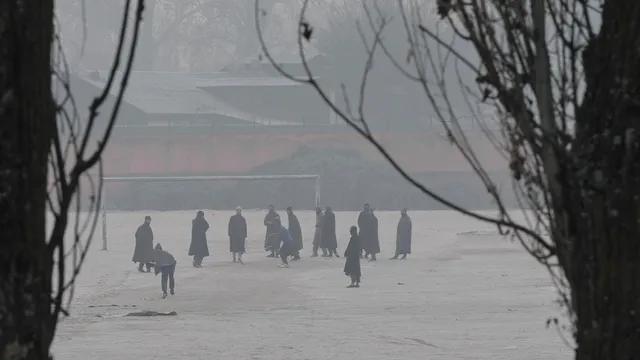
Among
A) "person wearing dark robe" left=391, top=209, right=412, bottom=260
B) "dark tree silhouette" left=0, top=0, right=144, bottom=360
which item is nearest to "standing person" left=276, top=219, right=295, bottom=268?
"person wearing dark robe" left=391, top=209, right=412, bottom=260

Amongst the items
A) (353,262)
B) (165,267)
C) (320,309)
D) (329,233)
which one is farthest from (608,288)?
(329,233)

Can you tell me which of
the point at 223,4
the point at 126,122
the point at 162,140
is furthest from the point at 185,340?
the point at 223,4

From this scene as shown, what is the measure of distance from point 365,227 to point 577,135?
24.0m

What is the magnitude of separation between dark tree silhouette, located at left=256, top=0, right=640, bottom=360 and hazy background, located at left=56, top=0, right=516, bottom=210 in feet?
147

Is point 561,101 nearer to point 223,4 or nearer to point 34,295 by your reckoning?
point 34,295

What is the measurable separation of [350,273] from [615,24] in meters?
18.5

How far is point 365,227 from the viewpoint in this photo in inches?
1103

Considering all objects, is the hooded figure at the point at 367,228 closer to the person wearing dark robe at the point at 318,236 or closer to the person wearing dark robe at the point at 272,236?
the person wearing dark robe at the point at 318,236

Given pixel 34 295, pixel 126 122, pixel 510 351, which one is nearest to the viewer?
pixel 34 295

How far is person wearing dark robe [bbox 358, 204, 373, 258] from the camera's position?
27859mm

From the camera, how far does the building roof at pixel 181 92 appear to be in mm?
59812

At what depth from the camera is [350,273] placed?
2228 centimetres

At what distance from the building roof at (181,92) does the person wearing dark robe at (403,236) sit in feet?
96.5

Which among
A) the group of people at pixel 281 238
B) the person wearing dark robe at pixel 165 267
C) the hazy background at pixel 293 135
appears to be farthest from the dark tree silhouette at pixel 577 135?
the hazy background at pixel 293 135
